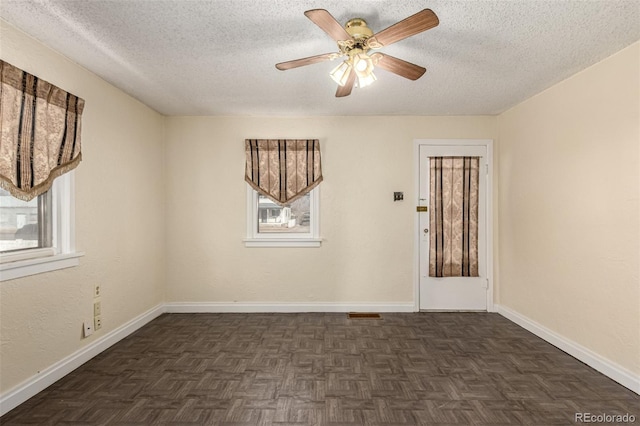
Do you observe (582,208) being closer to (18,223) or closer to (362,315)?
(362,315)

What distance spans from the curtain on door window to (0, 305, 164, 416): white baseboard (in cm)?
353

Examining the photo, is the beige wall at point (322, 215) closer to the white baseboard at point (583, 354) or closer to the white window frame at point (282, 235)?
the white window frame at point (282, 235)

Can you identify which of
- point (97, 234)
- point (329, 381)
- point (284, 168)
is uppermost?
point (284, 168)

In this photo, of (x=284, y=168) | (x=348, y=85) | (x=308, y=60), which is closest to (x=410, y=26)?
(x=308, y=60)

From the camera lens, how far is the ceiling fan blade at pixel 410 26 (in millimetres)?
1672

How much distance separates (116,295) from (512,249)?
14.3 ft

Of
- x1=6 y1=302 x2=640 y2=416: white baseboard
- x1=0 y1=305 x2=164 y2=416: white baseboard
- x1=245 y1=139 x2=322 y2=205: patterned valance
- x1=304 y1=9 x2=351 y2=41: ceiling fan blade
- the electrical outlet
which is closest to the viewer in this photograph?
x1=304 y1=9 x2=351 y2=41: ceiling fan blade

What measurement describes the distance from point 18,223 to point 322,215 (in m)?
2.90

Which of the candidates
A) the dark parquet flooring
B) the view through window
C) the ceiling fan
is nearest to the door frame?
the dark parquet flooring

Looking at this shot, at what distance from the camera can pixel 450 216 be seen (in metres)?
4.29

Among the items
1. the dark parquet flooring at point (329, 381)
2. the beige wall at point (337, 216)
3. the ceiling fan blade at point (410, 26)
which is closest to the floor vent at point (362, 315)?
the beige wall at point (337, 216)

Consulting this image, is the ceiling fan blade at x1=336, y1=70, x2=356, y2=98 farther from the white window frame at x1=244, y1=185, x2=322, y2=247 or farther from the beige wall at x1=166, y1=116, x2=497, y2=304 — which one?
the white window frame at x1=244, y1=185, x2=322, y2=247

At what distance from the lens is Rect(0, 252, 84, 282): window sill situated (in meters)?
2.20

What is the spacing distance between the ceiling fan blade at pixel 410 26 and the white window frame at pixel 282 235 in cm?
252
